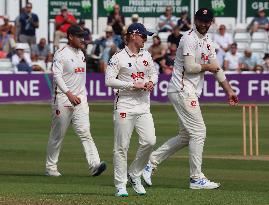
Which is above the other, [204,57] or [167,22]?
[204,57]

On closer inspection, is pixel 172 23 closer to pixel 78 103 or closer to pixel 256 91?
pixel 256 91

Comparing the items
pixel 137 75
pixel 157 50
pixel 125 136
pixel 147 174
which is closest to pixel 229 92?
pixel 147 174

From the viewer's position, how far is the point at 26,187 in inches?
539

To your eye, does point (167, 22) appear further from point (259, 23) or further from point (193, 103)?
point (193, 103)

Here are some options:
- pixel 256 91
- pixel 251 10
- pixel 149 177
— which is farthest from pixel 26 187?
pixel 251 10

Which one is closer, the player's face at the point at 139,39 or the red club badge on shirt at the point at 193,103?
the player's face at the point at 139,39

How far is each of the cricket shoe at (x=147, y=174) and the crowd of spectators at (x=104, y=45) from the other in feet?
55.8

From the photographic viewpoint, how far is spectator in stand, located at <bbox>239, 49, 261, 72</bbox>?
31984 millimetres

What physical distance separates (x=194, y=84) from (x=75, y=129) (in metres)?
2.23

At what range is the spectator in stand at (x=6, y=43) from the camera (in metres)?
32.5

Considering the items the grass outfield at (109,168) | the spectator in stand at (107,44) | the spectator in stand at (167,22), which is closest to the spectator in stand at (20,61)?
the spectator in stand at (107,44)

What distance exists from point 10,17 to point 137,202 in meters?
23.7

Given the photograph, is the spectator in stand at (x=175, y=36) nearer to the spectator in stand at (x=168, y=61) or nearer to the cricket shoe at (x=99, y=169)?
the spectator in stand at (x=168, y=61)

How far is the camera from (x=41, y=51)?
32.8 meters
